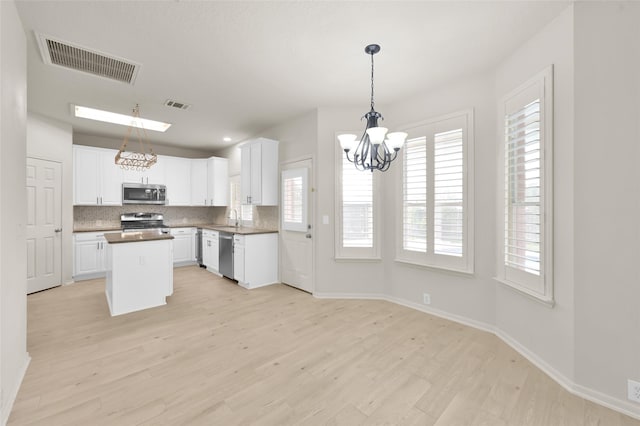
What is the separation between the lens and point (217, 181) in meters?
6.62

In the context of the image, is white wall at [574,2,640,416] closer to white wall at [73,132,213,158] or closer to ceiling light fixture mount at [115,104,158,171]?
ceiling light fixture mount at [115,104,158,171]

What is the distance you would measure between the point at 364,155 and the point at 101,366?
2993 millimetres

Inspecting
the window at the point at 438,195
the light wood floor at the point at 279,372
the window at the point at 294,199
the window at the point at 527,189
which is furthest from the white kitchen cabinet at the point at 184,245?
the window at the point at 527,189

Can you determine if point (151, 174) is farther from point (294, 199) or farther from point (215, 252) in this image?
point (294, 199)

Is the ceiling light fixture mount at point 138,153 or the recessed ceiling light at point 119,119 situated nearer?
the ceiling light fixture mount at point 138,153

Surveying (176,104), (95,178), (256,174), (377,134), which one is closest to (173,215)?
(95,178)

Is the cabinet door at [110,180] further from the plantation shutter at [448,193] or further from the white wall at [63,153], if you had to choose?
the plantation shutter at [448,193]

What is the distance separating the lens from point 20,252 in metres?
2.22

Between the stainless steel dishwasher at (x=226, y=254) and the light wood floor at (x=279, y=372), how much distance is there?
1507 mm

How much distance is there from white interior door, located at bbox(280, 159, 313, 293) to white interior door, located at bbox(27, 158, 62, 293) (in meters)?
3.82

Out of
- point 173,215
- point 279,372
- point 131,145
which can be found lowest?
point 279,372

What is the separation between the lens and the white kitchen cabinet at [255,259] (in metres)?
4.71

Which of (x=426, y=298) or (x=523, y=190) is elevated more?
(x=523, y=190)

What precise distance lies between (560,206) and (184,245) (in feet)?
21.8
